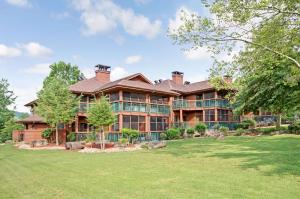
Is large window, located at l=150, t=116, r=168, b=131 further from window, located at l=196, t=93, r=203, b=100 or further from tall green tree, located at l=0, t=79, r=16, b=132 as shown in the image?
tall green tree, located at l=0, t=79, r=16, b=132

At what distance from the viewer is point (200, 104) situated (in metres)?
37.0

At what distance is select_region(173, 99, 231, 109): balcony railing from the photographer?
116ft

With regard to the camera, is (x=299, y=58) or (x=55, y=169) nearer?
(x=55, y=169)

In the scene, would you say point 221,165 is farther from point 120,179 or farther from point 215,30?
point 215,30

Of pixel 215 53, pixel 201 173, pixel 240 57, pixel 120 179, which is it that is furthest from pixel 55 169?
pixel 240 57

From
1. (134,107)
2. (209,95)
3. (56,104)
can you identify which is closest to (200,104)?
(209,95)

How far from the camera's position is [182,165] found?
11.7 m

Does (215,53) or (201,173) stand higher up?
(215,53)

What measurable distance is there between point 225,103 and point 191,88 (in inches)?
226

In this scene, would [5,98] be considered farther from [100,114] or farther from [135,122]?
[100,114]

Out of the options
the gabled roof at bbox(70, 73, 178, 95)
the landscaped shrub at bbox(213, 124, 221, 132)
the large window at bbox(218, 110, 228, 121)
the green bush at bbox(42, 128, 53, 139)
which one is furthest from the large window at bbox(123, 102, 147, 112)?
the large window at bbox(218, 110, 228, 121)

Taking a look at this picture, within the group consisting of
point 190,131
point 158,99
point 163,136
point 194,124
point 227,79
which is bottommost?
point 163,136

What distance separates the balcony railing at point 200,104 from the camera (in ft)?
116

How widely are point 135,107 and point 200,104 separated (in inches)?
461
